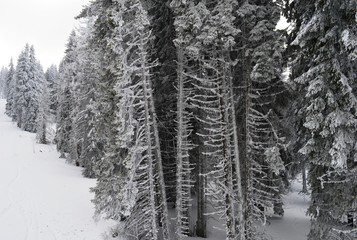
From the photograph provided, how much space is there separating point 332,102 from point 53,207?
64.6 ft

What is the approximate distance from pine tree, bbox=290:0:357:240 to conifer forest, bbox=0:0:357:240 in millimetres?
33

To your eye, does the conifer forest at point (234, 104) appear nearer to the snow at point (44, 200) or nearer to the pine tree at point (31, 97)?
the snow at point (44, 200)

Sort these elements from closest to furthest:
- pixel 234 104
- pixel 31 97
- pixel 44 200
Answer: pixel 234 104
pixel 44 200
pixel 31 97

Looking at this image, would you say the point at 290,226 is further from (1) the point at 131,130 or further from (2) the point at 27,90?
(2) the point at 27,90

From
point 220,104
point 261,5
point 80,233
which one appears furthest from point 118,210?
point 261,5

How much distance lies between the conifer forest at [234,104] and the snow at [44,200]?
338cm

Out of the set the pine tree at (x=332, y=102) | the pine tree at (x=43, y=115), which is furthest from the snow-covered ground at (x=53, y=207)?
the pine tree at (x=43, y=115)

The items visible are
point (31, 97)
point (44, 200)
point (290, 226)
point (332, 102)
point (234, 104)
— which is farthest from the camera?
point (31, 97)

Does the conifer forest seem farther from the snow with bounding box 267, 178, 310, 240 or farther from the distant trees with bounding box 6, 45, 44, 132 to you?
the distant trees with bounding box 6, 45, 44, 132

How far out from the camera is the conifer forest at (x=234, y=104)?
9453mm

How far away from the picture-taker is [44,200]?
81.4 ft

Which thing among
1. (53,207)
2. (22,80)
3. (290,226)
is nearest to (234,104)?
(290,226)

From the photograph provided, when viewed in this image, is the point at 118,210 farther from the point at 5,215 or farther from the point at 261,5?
the point at 261,5

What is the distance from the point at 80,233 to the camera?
18.1m
